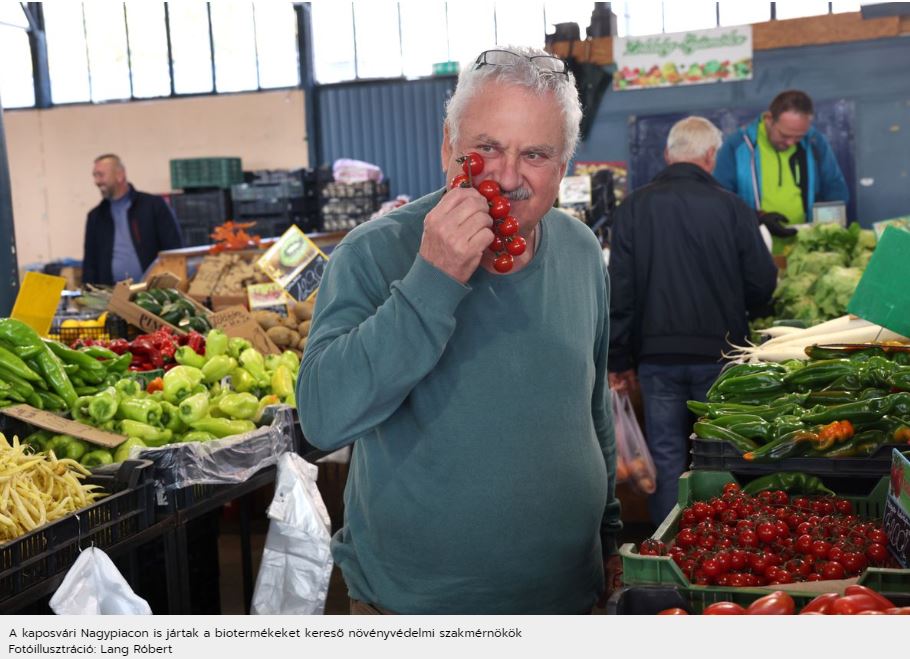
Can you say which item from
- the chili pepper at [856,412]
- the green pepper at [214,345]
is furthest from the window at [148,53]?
the chili pepper at [856,412]

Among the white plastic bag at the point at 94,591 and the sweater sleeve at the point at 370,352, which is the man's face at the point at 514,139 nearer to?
the sweater sleeve at the point at 370,352

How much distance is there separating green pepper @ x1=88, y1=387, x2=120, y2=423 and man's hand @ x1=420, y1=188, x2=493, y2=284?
226cm

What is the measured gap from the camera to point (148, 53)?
16.2m

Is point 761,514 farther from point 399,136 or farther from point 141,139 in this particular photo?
point 141,139

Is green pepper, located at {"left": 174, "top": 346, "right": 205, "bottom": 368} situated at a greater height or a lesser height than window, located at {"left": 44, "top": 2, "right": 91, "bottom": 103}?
lesser

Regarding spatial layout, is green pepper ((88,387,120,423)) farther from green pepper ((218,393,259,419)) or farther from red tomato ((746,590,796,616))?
red tomato ((746,590,796,616))

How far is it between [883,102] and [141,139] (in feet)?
36.5

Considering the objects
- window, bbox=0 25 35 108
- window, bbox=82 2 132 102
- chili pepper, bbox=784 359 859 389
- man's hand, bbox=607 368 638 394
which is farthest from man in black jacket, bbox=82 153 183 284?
window, bbox=0 25 35 108

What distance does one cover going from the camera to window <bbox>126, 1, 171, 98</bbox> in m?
16.1

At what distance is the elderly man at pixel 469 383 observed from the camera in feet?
5.53

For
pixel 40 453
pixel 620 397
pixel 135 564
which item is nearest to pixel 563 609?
pixel 135 564

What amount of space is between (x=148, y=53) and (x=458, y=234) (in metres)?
15.9

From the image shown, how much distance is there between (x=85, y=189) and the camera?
16.7 m

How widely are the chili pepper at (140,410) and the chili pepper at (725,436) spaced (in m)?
1.94
